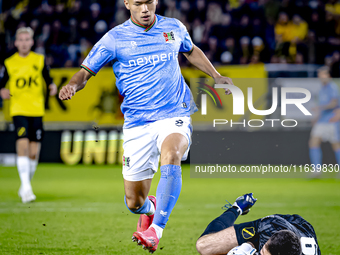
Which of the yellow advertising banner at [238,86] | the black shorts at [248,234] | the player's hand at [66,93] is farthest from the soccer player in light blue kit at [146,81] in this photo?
the yellow advertising banner at [238,86]

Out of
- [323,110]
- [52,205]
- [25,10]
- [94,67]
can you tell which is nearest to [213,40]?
[323,110]

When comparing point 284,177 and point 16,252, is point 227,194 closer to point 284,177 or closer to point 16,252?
point 284,177

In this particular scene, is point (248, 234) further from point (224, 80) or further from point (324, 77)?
point (324, 77)

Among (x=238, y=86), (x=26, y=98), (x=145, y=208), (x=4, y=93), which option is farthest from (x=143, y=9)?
(x=238, y=86)

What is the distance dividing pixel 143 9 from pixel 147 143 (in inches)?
48.1

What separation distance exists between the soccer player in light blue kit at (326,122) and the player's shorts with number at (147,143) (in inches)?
286

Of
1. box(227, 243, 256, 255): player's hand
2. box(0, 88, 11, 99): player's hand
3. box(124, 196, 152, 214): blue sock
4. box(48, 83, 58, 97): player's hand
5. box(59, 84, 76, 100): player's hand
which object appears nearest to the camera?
box(227, 243, 256, 255): player's hand

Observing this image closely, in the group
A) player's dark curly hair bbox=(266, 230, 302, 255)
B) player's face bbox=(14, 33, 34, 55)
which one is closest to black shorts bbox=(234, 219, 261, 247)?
player's dark curly hair bbox=(266, 230, 302, 255)

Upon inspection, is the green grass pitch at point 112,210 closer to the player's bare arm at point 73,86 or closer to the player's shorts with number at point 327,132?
the player's shorts with number at point 327,132

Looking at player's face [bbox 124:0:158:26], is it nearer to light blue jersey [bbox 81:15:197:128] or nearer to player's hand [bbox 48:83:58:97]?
light blue jersey [bbox 81:15:197:128]

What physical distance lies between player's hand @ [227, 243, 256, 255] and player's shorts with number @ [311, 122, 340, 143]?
26.4 feet

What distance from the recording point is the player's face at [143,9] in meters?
4.68

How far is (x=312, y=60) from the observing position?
545 inches

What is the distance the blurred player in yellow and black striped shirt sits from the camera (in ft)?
27.2
